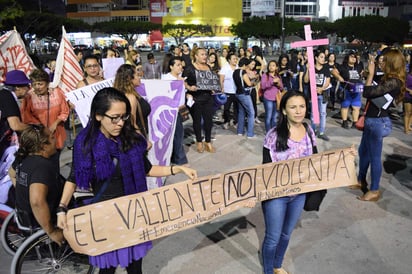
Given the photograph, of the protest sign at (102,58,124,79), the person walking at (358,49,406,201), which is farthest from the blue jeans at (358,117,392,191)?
the protest sign at (102,58,124,79)

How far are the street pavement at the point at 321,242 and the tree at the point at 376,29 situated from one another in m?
52.0

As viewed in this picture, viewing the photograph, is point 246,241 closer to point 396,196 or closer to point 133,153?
point 133,153

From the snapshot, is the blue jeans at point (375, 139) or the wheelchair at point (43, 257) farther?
the blue jeans at point (375, 139)

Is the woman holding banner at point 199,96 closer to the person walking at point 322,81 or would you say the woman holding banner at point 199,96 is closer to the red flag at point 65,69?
the red flag at point 65,69

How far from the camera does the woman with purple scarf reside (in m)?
2.38

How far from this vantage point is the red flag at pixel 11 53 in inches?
256

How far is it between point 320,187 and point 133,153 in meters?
1.60

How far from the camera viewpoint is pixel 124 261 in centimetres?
257

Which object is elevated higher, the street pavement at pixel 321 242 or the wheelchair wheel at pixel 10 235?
the wheelchair wheel at pixel 10 235

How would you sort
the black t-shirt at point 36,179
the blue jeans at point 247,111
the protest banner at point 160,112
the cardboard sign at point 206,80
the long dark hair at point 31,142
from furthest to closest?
1. the blue jeans at point 247,111
2. the cardboard sign at point 206,80
3. the protest banner at point 160,112
4. the long dark hair at point 31,142
5. the black t-shirt at point 36,179

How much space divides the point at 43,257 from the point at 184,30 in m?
83.3

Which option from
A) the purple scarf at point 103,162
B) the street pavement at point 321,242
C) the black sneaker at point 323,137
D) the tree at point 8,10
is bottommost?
the street pavement at point 321,242

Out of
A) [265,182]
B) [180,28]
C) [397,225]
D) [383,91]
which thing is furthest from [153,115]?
[180,28]

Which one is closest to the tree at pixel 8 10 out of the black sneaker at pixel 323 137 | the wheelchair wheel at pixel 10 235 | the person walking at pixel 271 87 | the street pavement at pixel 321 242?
the person walking at pixel 271 87
